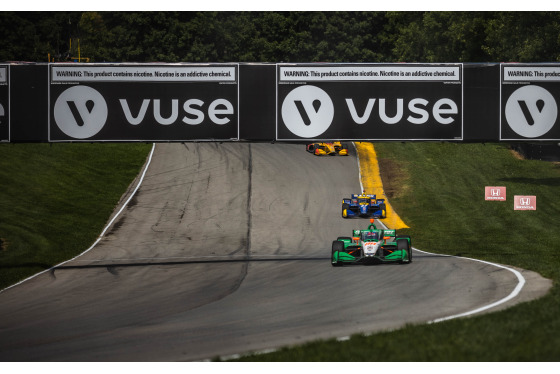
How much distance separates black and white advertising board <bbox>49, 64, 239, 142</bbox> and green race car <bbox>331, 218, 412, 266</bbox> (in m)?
5.82

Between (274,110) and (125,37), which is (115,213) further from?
(125,37)

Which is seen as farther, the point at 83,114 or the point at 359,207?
the point at 359,207

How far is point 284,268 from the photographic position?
22.9 m

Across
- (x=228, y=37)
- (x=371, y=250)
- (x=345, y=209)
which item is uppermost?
(x=228, y=37)

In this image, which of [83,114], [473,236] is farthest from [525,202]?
[83,114]

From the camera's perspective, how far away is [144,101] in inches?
757

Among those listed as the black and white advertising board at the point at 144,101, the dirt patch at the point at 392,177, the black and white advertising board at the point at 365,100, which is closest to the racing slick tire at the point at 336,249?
the black and white advertising board at the point at 365,100

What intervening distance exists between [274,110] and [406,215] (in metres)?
20.7

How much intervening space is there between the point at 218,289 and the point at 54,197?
85.3 feet

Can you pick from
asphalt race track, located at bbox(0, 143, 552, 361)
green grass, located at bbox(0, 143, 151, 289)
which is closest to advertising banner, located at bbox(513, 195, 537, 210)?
asphalt race track, located at bbox(0, 143, 552, 361)

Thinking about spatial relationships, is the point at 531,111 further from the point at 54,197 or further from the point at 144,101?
the point at 54,197

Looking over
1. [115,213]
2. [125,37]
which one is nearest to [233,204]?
[115,213]

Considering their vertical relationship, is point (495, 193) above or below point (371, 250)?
above

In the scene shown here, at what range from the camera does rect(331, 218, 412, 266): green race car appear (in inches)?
893
